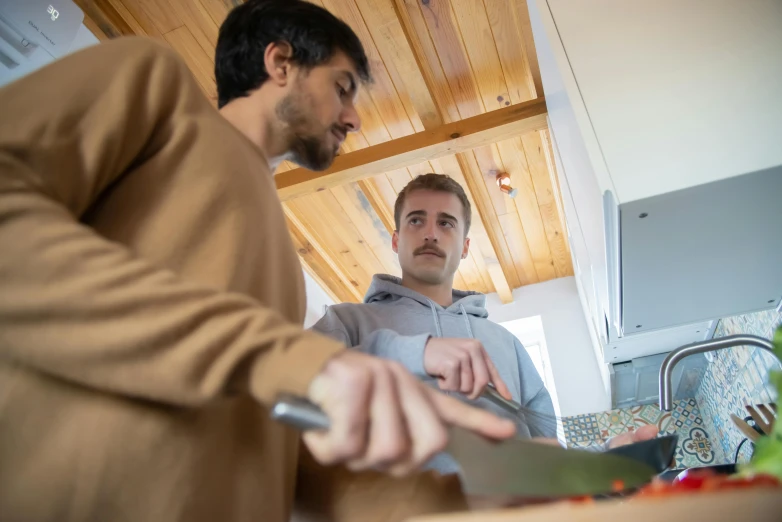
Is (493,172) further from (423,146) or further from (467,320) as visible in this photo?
(467,320)

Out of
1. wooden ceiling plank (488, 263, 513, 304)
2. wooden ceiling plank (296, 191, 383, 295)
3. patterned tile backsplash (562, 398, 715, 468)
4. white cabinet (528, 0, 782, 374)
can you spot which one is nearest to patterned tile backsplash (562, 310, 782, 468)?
patterned tile backsplash (562, 398, 715, 468)

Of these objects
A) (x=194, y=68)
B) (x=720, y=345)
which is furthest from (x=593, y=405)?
(x=194, y=68)

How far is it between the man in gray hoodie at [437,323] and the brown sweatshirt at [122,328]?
12.0 inches

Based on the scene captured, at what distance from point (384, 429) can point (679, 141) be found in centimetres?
77

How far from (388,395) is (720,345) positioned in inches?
30.6

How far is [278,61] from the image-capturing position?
0.87 metres

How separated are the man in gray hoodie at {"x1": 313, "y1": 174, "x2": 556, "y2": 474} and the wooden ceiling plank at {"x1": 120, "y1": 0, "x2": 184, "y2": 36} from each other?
0.94 meters

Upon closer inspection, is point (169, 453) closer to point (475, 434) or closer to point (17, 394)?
point (17, 394)

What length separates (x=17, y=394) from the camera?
40 centimetres

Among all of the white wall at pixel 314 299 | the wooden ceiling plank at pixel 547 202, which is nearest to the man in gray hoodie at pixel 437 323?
the wooden ceiling plank at pixel 547 202

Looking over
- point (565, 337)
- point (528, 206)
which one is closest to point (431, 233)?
point (528, 206)

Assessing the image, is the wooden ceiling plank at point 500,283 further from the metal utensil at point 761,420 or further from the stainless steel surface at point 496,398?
the stainless steel surface at point 496,398

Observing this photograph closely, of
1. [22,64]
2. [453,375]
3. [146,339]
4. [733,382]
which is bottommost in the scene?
[146,339]

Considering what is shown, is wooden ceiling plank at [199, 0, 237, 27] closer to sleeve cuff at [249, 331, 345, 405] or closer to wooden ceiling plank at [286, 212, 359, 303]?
wooden ceiling plank at [286, 212, 359, 303]
